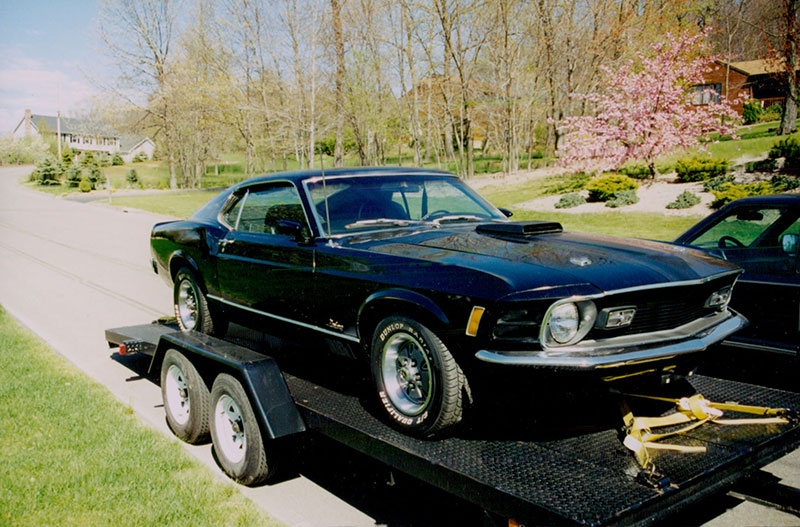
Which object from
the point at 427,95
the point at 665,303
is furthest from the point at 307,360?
→ the point at 427,95

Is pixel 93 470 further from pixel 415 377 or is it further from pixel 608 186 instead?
pixel 608 186

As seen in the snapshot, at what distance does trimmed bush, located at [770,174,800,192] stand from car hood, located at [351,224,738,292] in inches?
A: 561

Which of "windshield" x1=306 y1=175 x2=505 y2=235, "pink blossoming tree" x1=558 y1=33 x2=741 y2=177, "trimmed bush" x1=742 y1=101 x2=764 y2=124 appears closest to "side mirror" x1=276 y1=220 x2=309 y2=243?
"windshield" x1=306 y1=175 x2=505 y2=235

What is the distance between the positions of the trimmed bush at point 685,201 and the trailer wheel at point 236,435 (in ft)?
50.4

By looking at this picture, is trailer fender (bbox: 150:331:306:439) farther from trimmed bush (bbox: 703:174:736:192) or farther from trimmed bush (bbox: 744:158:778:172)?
trimmed bush (bbox: 744:158:778:172)

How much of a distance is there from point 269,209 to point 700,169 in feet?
56.8

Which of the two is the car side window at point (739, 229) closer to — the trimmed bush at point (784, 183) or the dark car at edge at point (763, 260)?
the dark car at edge at point (763, 260)

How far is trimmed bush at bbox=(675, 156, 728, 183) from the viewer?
61.1 ft

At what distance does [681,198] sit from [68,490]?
1645 centimetres

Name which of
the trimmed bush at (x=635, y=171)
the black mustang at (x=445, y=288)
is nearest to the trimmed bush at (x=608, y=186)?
the trimmed bush at (x=635, y=171)

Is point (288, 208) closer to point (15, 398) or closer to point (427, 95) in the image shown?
point (15, 398)

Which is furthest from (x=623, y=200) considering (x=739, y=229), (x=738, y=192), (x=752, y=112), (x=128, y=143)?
(x=128, y=143)

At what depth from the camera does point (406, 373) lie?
11.0ft

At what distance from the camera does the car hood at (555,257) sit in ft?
9.70
